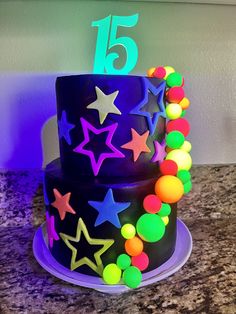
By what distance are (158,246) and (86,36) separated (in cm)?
52

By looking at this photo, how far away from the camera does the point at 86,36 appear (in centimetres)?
87

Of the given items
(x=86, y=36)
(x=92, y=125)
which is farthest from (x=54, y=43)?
(x=92, y=125)

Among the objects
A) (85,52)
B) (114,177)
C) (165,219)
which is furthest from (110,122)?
(85,52)

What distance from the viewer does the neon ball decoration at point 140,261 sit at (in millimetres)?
651

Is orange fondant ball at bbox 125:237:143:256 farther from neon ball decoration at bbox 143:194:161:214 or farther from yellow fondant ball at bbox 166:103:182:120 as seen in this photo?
yellow fondant ball at bbox 166:103:182:120

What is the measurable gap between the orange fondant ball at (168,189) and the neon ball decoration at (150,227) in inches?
1.5

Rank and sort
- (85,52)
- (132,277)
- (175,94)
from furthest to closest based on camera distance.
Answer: (85,52) < (175,94) < (132,277)

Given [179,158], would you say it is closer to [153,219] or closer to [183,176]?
[183,176]

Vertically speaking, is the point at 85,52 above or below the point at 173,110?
above

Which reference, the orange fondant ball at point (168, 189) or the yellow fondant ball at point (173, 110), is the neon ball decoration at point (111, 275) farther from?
the yellow fondant ball at point (173, 110)

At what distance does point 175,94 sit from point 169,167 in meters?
0.15

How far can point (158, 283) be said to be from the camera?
670mm

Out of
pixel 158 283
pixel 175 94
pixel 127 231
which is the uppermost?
pixel 175 94

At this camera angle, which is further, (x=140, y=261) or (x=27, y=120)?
(x=27, y=120)
